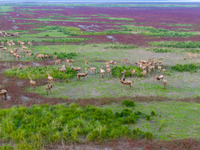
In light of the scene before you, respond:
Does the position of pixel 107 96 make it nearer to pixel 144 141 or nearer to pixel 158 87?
pixel 158 87

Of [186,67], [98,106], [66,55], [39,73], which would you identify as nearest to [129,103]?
[98,106]

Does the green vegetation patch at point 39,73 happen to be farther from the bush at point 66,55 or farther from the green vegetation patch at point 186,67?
the green vegetation patch at point 186,67

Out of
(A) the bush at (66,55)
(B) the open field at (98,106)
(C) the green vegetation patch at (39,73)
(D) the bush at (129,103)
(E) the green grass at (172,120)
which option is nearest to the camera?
(B) the open field at (98,106)

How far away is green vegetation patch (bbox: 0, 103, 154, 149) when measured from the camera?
1064cm

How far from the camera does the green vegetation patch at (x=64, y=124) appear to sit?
419 inches

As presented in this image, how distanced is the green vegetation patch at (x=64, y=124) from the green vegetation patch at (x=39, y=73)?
233 inches

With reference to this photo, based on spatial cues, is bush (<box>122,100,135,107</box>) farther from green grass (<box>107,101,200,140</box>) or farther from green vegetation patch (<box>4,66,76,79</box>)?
green vegetation patch (<box>4,66,76,79</box>)

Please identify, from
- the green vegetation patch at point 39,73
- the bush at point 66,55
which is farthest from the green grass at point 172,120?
the bush at point 66,55

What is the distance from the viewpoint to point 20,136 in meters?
10.6

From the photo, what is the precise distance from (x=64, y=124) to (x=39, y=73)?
9274 millimetres

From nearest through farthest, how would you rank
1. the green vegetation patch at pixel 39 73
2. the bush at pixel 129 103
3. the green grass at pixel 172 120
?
1. the green grass at pixel 172 120
2. the bush at pixel 129 103
3. the green vegetation patch at pixel 39 73

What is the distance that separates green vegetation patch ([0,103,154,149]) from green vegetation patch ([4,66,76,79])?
19.4 feet

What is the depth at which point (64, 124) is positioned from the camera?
11758 mm

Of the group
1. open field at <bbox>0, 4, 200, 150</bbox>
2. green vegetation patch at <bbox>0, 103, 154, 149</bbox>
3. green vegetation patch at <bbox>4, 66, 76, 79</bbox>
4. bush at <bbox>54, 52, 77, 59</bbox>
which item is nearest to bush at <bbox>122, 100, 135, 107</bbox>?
open field at <bbox>0, 4, 200, 150</bbox>
